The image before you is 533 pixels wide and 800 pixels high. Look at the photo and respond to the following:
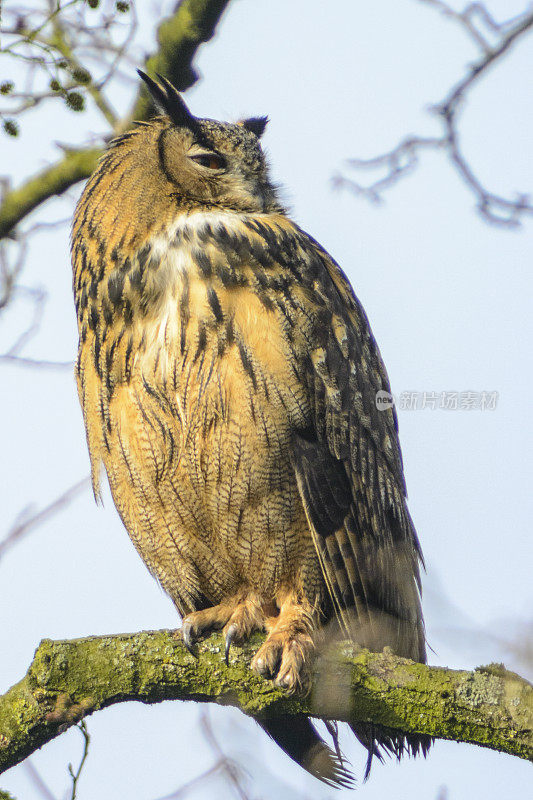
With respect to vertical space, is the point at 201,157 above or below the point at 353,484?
above

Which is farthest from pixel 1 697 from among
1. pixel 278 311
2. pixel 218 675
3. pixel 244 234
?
pixel 244 234

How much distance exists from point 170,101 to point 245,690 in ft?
Result: 6.43

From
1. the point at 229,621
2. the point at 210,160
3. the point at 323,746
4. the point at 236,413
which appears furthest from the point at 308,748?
the point at 210,160

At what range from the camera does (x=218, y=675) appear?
2.55 m

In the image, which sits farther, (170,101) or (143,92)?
(143,92)

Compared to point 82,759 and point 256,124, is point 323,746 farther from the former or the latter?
point 256,124

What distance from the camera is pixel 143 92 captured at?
3.30 metres

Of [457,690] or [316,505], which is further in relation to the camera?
[316,505]

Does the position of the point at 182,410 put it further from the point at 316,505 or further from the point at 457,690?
the point at 457,690

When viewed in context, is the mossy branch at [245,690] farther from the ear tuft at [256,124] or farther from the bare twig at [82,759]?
the ear tuft at [256,124]

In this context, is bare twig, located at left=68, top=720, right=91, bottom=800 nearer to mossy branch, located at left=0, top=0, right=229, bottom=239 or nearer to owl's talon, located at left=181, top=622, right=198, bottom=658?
owl's talon, located at left=181, top=622, right=198, bottom=658

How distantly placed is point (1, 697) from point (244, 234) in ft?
5.12

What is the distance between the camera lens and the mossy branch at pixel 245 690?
88.2 inches

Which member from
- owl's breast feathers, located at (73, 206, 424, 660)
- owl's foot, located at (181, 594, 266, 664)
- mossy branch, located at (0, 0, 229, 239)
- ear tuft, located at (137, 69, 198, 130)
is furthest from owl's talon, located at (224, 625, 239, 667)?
ear tuft, located at (137, 69, 198, 130)
